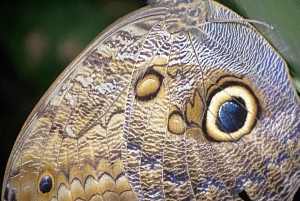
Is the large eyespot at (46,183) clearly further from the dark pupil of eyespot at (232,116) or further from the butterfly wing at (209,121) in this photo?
the dark pupil of eyespot at (232,116)

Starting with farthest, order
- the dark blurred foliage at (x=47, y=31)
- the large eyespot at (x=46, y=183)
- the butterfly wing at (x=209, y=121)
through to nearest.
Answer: the dark blurred foliage at (x=47, y=31)
the large eyespot at (x=46, y=183)
the butterfly wing at (x=209, y=121)

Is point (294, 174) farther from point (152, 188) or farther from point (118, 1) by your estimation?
point (118, 1)

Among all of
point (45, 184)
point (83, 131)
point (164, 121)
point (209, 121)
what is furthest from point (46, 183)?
point (209, 121)

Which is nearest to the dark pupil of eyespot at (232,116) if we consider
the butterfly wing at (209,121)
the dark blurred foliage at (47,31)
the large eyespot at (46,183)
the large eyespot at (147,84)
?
the butterfly wing at (209,121)

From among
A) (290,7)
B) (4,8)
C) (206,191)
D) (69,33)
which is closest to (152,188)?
(206,191)

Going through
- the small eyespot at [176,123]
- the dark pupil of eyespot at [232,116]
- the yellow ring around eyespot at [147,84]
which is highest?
the yellow ring around eyespot at [147,84]

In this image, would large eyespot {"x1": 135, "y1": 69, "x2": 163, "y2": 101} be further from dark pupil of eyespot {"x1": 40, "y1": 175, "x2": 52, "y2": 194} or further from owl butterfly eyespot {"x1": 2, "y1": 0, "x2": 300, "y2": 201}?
dark pupil of eyespot {"x1": 40, "y1": 175, "x2": 52, "y2": 194}
